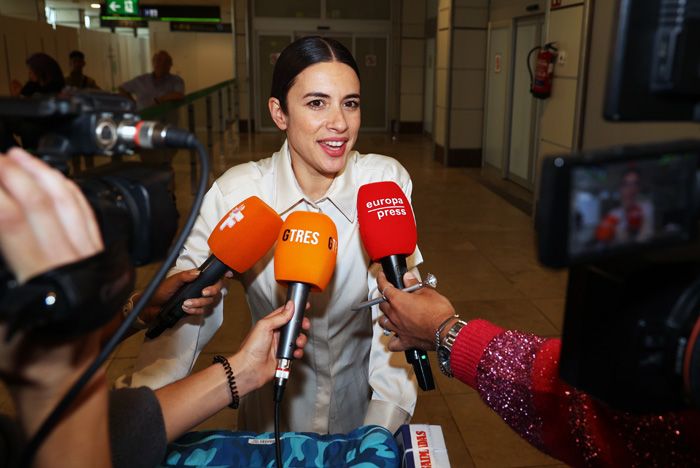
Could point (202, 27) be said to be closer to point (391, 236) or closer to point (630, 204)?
point (391, 236)

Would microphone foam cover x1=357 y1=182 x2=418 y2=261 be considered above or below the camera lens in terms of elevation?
below

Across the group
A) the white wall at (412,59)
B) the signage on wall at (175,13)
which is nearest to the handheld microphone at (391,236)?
the white wall at (412,59)

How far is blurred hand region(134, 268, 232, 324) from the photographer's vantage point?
1276mm

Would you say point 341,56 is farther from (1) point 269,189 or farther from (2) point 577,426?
(2) point 577,426

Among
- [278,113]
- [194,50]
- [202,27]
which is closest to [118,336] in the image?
[278,113]

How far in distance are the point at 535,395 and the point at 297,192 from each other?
87 cm

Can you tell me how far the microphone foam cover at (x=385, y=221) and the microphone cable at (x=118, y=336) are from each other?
64 cm

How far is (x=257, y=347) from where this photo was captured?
1.16m

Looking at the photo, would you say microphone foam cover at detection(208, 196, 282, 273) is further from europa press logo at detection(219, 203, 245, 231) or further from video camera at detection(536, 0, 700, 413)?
video camera at detection(536, 0, 700, 413)

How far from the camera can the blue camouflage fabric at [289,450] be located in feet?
3.49

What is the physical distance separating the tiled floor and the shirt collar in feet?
4.34

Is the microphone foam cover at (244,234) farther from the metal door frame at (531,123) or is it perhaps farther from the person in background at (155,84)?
the person in background at (155,84)

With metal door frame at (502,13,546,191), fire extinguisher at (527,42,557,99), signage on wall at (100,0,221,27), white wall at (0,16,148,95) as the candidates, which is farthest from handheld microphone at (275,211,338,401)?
signage on wall at (100,0,221,27)

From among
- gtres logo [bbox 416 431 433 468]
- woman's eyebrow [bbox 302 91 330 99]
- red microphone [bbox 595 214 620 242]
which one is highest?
woman's eyebrow [bbox 302 91 330 99]
